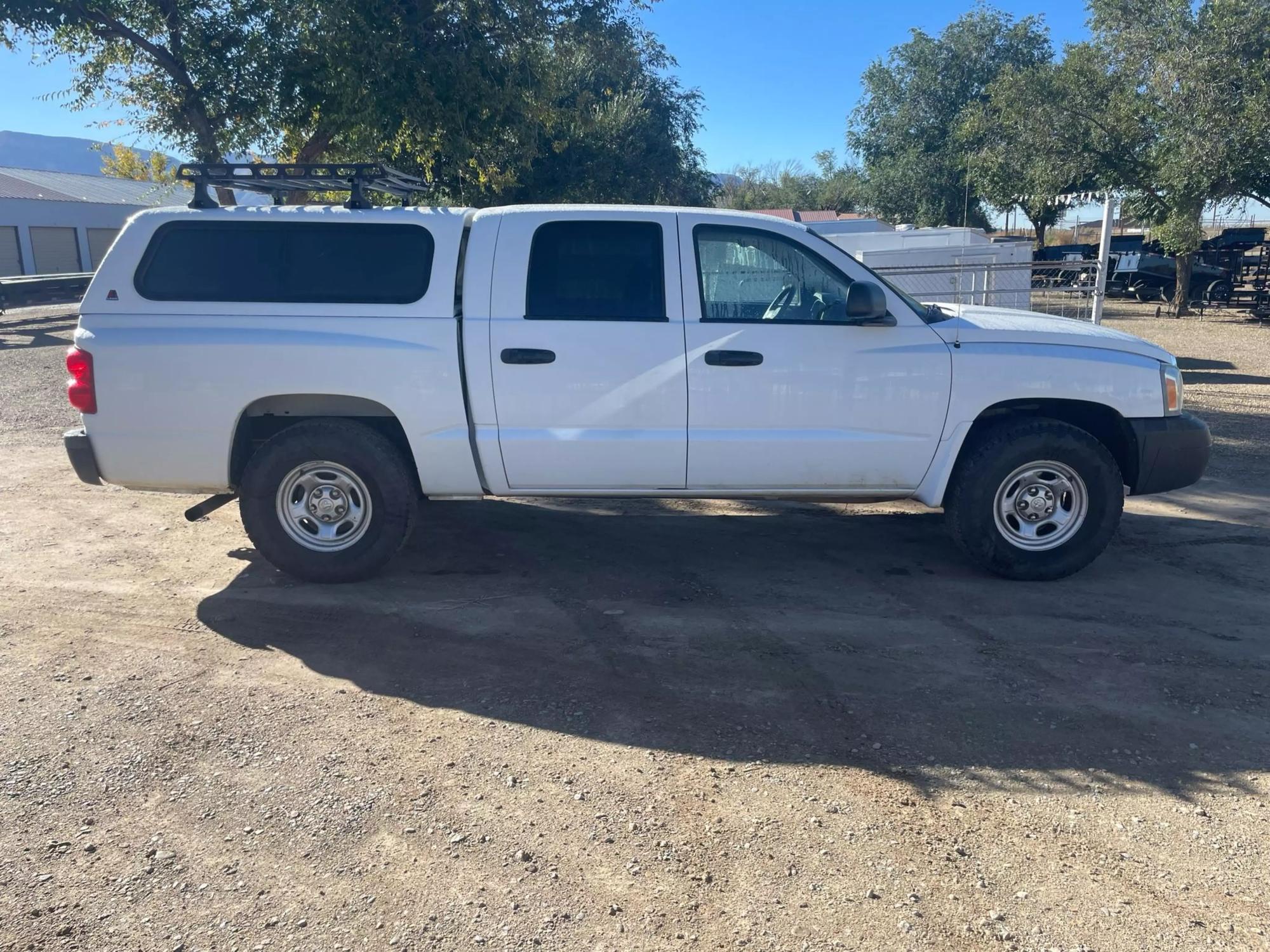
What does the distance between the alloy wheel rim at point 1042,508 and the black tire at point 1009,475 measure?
3 cm

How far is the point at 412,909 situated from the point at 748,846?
3.60ft

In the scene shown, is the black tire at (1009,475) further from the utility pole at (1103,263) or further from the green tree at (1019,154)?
the green tree at (1019,154)

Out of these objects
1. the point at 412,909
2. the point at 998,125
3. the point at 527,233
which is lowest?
the point at 412,909

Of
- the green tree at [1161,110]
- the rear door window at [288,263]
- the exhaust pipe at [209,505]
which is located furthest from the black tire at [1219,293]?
the exhaust pipe at [209,505]

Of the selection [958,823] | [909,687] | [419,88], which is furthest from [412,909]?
[419,88]

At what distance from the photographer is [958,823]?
3.43 meters

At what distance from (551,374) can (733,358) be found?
101 centimetres

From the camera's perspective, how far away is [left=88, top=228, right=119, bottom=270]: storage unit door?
4944cm

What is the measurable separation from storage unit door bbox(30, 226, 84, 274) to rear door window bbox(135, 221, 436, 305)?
47627 millimetres

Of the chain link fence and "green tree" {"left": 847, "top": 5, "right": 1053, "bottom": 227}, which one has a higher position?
"green tree" {"left": 847, "top": 5, "right": 1053, "bottom": 227}

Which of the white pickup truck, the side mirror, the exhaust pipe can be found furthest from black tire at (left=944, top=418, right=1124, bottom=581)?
the exhaust pipe

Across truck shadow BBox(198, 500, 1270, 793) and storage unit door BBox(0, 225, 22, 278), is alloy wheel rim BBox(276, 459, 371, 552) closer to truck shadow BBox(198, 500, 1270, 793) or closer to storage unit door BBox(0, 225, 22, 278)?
truck shadow BBox(198, 500, 1270, 793)

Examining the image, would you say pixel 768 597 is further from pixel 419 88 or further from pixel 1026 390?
pixel 419 88

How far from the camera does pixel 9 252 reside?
146 ft
